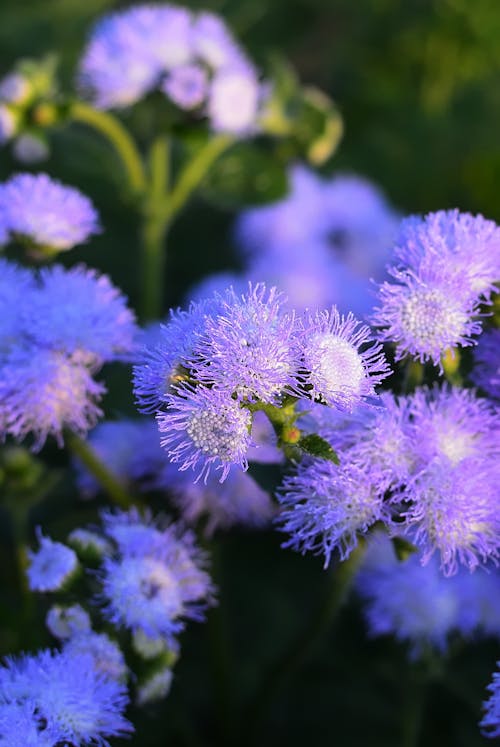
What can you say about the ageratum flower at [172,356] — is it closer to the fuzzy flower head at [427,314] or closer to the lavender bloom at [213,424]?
the lavender bloom at [213,424]

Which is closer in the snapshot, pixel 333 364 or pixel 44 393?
pixel 333 364

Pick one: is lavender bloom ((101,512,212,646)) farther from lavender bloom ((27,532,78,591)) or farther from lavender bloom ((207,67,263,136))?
lavender bloom ((207,67,263,136))

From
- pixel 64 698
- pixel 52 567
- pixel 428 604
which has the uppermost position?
pixel 428 604

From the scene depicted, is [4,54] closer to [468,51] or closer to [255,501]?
[468,51]

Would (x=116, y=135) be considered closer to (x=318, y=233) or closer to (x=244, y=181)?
(x=244, y=181)

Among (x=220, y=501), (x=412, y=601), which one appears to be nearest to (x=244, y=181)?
(x=220, y=501)

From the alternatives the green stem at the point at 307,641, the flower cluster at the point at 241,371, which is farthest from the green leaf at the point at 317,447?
the green stem at the point at 307,641
